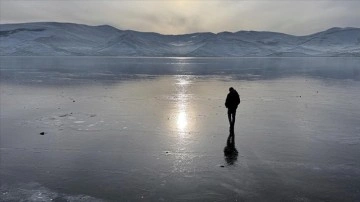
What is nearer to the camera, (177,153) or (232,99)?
(177,153)

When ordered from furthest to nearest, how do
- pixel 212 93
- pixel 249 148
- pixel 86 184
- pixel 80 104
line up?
pixel 212 93 < pixel 80 104 < pixel 249 148 < pixel 86 184

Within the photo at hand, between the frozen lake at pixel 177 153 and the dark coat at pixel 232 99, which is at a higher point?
the dark coat at pixel 232 99

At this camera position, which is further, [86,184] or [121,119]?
[121,119]

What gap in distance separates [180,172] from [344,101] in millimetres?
20459

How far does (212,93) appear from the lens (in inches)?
1355

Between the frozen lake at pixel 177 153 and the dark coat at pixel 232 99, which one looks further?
the dark coat at pixel 232 99

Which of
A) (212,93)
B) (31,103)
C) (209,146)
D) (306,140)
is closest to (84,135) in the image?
(209,146)

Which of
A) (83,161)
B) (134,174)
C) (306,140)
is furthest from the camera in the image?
(306,140)

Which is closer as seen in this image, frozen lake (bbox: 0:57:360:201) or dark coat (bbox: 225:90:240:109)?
frozen lake (bbox: 0:57:360:201)

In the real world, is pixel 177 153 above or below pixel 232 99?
below

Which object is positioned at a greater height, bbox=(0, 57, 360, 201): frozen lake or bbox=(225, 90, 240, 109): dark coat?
bbox=(225, 90, 240, 109): dark coat

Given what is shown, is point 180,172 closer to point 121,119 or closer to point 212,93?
point 121,119

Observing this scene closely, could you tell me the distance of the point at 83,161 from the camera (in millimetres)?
13211

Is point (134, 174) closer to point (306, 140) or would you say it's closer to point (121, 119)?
point (306, 140)
